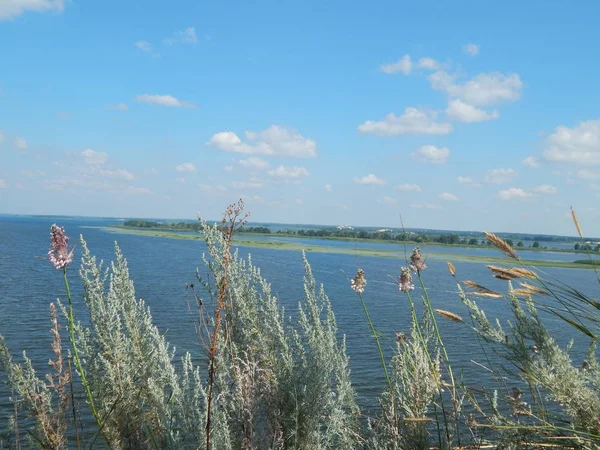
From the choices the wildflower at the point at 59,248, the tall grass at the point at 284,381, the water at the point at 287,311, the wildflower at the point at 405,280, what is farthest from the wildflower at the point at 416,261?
the water at the point at 287,311

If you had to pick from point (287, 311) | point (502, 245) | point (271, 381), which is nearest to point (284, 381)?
point (271, 381)

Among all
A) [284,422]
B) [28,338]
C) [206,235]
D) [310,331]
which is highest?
[206,235]

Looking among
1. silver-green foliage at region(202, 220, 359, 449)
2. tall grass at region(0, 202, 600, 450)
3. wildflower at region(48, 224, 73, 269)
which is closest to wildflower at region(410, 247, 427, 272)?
tall grass at region(0, 202, 600, 450)

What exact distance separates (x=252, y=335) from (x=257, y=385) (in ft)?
2.45

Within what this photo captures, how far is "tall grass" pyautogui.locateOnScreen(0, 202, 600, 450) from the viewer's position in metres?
3.15

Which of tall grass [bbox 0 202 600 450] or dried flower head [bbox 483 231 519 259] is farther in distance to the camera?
tall grass [bbox 0 202 600 450]

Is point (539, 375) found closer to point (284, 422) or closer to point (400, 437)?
point (400, 437)

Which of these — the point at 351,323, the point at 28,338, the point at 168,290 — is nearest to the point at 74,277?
the point at 168,290

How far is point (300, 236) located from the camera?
115812 mm

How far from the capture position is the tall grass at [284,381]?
3148 millimetres

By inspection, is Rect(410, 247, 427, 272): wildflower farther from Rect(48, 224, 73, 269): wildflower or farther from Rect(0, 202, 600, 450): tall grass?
Rect(48, 224, 73, 269): wildflower

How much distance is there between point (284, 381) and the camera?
4469mm

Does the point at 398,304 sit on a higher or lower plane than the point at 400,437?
lower

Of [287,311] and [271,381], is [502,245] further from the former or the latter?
[287,311]
